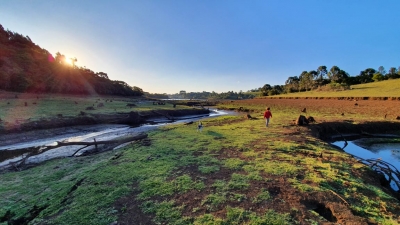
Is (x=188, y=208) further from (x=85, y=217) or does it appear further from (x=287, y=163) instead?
(x=287, y=163)

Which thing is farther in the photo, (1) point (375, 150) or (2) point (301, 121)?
(2) point (301, 121)

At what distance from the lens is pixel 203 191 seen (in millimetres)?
Result: 6016

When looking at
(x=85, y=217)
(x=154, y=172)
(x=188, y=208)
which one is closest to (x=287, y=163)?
(x=188, y=208)

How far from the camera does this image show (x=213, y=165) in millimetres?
8203

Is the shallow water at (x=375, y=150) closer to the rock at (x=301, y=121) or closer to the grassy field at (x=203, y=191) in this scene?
the rock at (x=301, y=121)

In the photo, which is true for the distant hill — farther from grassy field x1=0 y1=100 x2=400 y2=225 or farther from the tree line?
the tree line

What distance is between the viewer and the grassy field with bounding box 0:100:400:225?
15.8 ft

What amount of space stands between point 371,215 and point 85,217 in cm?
779

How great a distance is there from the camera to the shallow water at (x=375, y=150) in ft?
37.5

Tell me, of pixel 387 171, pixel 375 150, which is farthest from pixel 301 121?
pixel 387 171

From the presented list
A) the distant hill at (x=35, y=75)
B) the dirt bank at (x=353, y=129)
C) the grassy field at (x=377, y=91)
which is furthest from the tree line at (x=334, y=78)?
the distant hill at (x=35, y=75)

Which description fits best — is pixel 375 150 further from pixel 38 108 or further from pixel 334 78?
pixel 334 78

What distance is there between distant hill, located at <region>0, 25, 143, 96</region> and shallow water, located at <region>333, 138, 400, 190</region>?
67.1 metres

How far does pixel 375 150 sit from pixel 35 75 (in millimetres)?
76364
